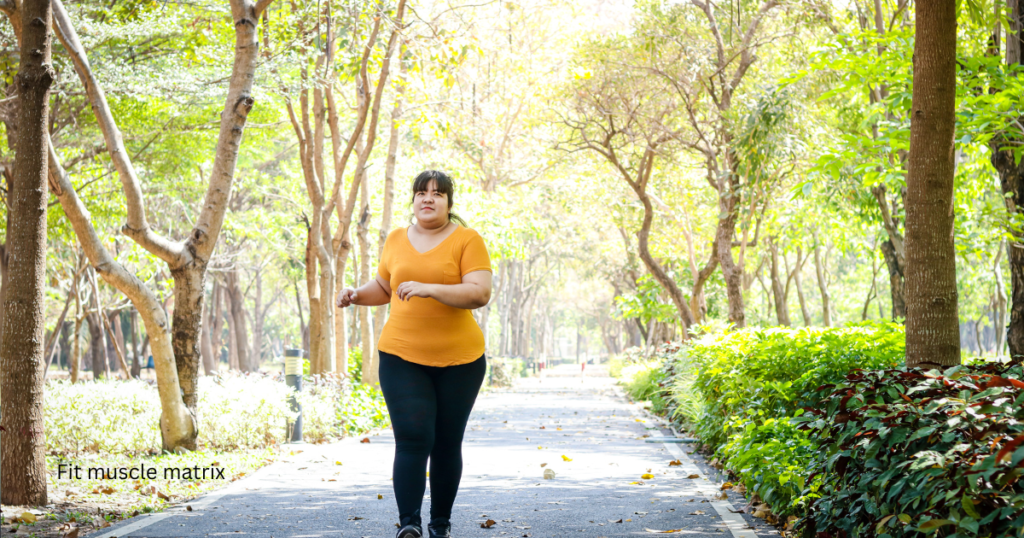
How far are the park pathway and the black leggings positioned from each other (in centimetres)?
87

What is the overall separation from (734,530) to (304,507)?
316cm

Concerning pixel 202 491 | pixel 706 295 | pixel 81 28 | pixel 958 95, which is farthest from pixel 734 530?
pixel 706 295

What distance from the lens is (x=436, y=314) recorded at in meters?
4.64

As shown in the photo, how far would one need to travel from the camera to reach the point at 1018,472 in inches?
103

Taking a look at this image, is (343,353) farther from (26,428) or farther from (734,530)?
(734,530)

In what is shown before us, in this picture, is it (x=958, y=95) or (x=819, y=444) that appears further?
(x=958, y=95)

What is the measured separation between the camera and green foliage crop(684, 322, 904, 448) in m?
6.53

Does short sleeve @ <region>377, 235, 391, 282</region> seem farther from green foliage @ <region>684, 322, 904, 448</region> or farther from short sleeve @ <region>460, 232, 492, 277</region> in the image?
green foliage @ <region>684, 322, 904, 448</region>

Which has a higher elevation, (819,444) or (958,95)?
(958,95)

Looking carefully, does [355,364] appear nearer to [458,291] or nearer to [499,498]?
[499,498]

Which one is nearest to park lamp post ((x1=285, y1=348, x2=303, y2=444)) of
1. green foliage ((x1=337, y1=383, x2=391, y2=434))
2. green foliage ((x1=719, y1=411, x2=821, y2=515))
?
green foliage ((x1=337, y1=383, x2=391, y2=434))

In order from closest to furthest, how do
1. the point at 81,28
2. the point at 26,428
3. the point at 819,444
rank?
the point at 819,444
the point at 26,428
the point at 81,28

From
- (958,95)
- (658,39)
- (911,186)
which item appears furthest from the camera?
(658,39)

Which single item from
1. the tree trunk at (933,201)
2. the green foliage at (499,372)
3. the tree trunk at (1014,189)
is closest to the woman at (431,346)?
the tree trunk at (933,201)
